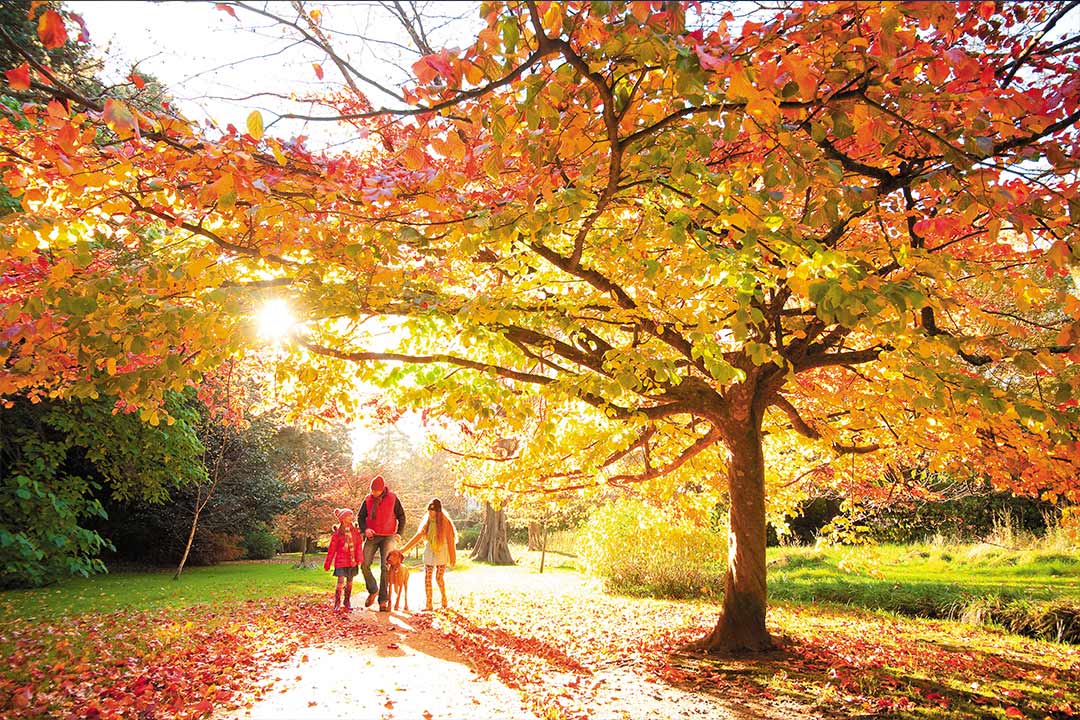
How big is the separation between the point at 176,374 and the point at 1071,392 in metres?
5.60

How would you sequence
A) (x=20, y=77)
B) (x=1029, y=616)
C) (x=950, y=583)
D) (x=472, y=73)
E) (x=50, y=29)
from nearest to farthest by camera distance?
(x=50, y=29)
(x=472, y=73)
(x=20, y=77)
(x=1029, y=616)
(x=950, y=583)

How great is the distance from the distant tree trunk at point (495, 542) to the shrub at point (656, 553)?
36.6 feet

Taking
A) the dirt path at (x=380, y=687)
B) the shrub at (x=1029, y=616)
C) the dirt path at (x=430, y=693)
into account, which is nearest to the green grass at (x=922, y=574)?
the shrub at (x=1029, y=616)

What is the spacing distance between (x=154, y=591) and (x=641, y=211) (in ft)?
40.9

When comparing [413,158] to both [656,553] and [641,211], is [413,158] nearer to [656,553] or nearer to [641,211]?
[641,211]

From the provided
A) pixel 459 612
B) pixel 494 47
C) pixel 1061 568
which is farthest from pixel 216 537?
pixel 1061 568

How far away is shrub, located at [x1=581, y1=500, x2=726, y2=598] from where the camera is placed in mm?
12062

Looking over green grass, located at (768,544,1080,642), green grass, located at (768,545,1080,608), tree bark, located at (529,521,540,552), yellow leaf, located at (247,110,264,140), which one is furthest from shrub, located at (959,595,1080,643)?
tree bark, located at (529,521,540,552)

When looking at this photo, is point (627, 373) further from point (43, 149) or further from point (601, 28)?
point (43, 149)

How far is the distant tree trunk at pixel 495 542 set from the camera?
23.6 metres

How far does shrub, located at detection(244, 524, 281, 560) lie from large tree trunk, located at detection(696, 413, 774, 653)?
19.0 m

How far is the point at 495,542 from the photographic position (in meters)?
23.8

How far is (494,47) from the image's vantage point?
94.0 inches

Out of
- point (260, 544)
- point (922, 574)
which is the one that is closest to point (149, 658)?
point (922, 574)
